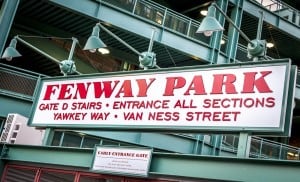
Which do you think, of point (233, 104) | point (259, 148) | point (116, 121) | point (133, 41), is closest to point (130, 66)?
point (133, 41)

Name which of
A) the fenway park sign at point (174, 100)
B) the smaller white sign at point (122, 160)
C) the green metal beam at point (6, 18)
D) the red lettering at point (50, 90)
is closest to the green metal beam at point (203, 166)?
the smaller white sign at point (122, 160)

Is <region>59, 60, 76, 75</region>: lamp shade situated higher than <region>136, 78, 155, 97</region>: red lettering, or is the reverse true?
<region>59, 60, 76, 75</region>: lamp shade

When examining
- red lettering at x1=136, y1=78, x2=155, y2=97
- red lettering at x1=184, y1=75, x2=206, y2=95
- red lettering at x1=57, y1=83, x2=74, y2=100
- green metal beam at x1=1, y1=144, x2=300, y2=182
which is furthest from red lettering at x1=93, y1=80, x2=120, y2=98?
red lettering at x1=184, y1=75, x2=206, y2=95

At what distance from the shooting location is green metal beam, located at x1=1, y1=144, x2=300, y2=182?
21.9 feet

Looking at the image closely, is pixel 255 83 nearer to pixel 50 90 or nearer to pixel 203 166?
pixel 203 166

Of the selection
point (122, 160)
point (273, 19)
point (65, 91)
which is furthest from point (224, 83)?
point (273, 19)

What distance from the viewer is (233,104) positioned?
8.09 metres

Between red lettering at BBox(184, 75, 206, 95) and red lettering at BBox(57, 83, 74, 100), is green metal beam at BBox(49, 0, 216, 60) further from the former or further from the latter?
red lettering at BBox(184, 75, 206, 95)

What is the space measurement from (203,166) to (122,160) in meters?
1.91

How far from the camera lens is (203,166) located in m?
7.50

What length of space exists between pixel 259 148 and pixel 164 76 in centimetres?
1856

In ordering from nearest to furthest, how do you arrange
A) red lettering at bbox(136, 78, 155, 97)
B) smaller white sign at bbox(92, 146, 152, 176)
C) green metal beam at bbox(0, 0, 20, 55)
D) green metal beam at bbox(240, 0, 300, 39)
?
smaller white sign at bbox(92, 146, 152, 176), red lettering at bbox(136, 78, 155, 97), green metal beam at bbox(0, 0, 20, 55), green metal beam at bbox(240, 0, 300, 39)

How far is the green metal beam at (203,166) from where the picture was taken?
6660mm

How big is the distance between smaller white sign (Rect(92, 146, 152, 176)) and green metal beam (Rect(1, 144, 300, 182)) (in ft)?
0.56
